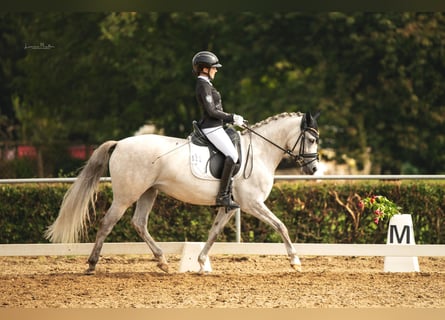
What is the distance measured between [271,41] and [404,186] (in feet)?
39.1

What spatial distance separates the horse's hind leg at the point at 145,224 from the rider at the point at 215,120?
815 mm

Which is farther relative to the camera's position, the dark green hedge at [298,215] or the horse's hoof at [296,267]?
the dark green hedge at [298,215]

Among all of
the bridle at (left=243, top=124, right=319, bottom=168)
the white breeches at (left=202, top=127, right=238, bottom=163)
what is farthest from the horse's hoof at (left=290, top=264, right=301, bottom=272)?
the white breeches at (left=202, top=127, right=238, bottom=163)

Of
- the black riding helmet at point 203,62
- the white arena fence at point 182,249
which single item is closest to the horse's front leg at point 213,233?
the white arena fence at point 182,249

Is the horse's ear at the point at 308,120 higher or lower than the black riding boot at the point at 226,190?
higher

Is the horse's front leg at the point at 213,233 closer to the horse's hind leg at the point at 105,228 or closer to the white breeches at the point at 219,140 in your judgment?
the white breeches at the point at 219,140

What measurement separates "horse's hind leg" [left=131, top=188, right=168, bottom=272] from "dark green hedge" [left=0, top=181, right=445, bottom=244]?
2.55 meters

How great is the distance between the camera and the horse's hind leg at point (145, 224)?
10.5 m

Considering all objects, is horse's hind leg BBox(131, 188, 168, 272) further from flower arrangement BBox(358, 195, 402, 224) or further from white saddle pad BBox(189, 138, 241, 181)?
flower arrangement BBox(358, 195, 402, 224)

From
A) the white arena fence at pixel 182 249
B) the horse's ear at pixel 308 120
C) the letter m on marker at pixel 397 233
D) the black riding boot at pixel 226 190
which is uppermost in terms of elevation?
the horse's ear at pixel 308 120

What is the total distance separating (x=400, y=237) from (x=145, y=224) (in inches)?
112

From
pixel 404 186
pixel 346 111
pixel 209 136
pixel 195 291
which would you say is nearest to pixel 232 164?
pixel 209 136

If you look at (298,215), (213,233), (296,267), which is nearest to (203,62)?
(213,233)

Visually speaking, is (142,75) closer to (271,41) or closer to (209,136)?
(271,41)
